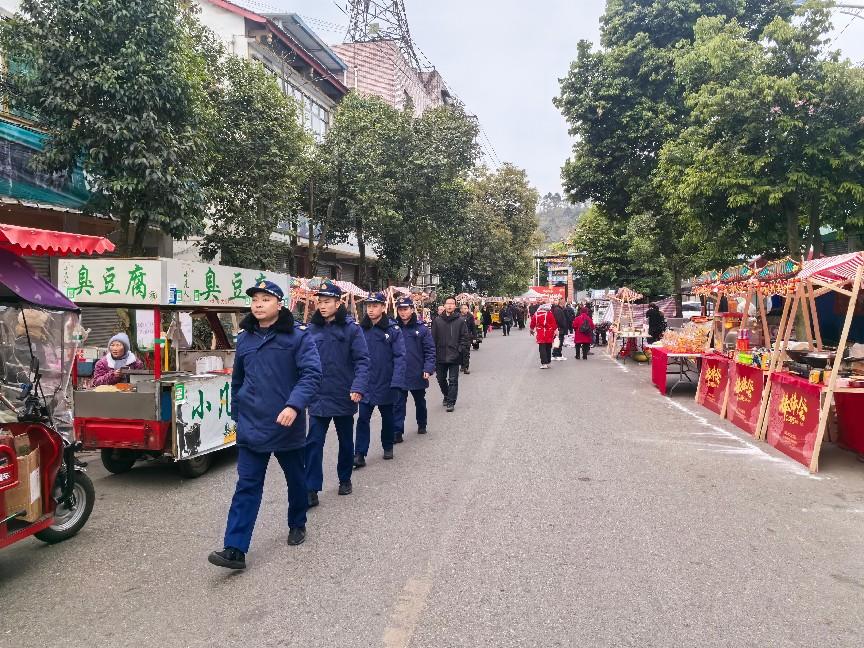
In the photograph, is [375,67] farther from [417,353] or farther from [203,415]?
[203,415]

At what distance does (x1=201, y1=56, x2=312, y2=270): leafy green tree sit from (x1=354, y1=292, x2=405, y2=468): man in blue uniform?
8439 mm

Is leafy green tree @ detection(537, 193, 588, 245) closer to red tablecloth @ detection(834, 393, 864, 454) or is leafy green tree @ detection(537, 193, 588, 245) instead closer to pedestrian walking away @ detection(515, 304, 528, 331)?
pedestrian walking away @ detection(515, 304, 528, 331)

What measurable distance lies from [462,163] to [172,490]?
18.9 m

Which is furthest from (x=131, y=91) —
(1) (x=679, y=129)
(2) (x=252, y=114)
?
(1) (x=679, y=129)

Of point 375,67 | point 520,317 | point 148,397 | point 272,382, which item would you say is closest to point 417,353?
point 148,397

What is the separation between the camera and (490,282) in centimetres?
4522

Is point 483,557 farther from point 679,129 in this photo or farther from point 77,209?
point 679,129

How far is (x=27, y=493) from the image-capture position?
14.1 feet

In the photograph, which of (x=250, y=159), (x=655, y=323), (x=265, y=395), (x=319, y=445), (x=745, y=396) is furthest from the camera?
(x=655, y=323)

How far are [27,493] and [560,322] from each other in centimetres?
1671

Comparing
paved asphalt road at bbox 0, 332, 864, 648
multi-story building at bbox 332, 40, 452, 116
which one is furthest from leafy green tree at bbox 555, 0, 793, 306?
multi-story building at bbox 332, 40, 452, 116

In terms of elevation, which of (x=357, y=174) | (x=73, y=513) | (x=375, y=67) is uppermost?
(x=375, y=67)

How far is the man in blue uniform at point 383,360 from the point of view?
7105mm

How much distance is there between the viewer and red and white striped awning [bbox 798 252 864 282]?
687cm
